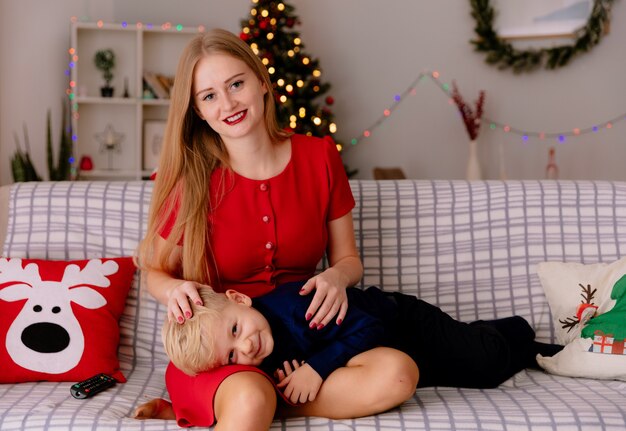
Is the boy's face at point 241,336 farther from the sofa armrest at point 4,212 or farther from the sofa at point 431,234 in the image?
the sofa armrest at point 4,212

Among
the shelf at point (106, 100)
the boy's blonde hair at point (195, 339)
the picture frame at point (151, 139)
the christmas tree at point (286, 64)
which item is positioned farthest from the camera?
the picture frame at point (151, 139)

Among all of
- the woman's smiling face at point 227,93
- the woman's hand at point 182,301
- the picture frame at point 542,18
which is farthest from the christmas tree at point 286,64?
the woman's hand at point 182,301

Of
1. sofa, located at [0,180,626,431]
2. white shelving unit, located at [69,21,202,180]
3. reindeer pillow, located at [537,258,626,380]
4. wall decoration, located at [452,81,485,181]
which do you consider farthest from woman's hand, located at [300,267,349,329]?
white shelving unit, located at [69,21,202,180]

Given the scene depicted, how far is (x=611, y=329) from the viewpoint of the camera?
1.92 metres

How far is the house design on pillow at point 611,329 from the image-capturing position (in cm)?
190

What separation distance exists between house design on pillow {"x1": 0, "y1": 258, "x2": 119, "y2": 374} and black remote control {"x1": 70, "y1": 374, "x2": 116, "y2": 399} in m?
0.09

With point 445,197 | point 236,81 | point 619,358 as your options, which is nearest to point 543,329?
point 619,358

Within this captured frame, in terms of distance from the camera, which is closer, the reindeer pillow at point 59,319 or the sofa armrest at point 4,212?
the reindeer pillow at point 59,319

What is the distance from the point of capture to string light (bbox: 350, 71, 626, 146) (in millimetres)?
5000

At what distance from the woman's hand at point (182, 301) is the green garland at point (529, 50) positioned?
3.72 metres

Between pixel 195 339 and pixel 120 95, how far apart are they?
3.64 metres

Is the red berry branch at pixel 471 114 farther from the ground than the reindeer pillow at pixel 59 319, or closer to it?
farther from the ground

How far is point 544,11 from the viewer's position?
4.95 meters

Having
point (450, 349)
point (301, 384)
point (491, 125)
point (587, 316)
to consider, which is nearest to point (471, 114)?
point (491, 125)
